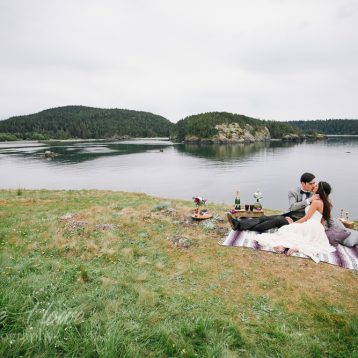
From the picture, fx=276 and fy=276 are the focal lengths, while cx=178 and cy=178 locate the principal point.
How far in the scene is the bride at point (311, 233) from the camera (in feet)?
33.2

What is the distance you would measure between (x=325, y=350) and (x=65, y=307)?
213 inches

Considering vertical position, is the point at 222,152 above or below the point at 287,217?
below

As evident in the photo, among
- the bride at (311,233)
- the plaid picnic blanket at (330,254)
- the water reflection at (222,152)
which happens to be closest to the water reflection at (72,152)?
the water reflection at (222,152)

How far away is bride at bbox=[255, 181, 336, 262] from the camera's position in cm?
1012

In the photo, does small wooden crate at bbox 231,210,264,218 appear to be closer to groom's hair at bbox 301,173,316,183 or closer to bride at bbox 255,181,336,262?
bride at bbox 255,181,336,262

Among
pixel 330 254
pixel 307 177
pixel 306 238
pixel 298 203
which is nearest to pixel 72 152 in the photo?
pixel 298 203

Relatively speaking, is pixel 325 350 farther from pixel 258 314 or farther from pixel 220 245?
pixel 220 245

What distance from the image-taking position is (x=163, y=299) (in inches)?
282

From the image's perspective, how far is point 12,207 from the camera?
18203mm

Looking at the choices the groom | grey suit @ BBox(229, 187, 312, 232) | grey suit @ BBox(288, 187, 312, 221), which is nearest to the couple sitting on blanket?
the groom

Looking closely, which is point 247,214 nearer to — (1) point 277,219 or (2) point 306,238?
(1) point 277,219

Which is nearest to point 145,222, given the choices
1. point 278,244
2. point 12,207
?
point 278,244

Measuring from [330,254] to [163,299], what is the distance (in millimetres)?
6368

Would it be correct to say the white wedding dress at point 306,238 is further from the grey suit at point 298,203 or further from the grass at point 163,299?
the grey suit at point 298,203
